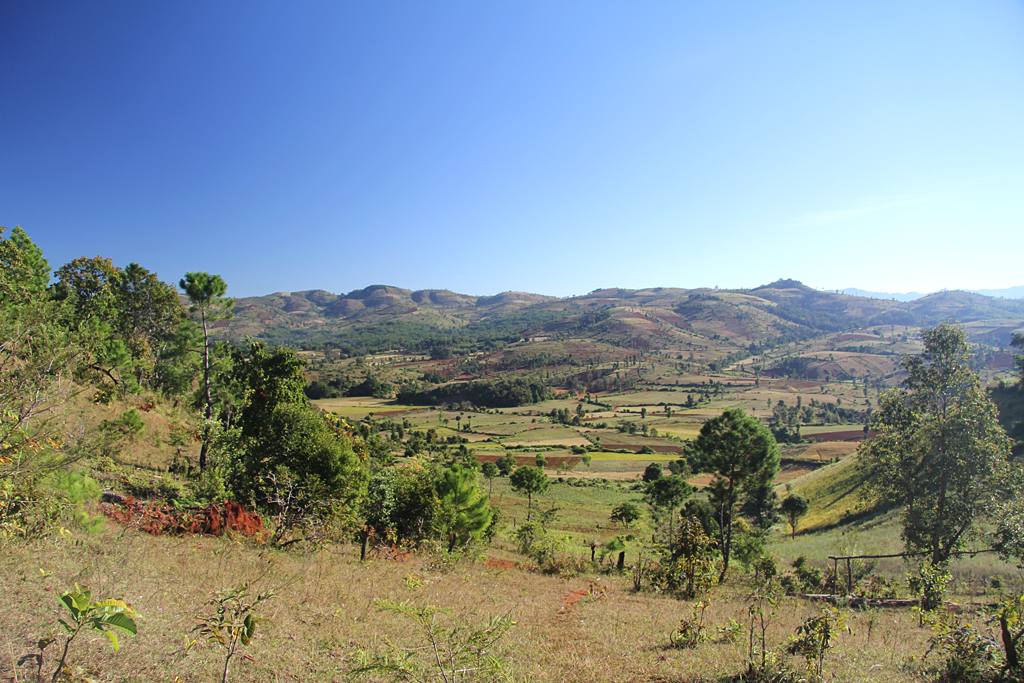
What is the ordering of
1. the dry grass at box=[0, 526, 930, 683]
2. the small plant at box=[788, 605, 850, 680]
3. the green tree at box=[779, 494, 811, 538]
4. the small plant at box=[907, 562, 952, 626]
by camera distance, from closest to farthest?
the dry grass at box=[0, 526, 930, 683] → the small plant at box=[788, 605, 850, 680] → the small plant at box=[907, 562, 952, 626] → the green tree at box=[779, 494, 811, 538]

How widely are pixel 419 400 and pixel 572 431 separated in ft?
164

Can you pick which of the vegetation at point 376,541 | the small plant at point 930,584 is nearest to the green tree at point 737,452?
the vegetation at point 376,541

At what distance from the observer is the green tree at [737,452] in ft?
76.3

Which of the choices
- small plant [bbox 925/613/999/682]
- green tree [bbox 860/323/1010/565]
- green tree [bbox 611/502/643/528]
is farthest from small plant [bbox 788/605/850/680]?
green tree [bbox 611/502/643/528]

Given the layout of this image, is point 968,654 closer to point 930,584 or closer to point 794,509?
point 930,584

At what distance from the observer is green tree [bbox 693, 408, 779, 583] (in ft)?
76.3

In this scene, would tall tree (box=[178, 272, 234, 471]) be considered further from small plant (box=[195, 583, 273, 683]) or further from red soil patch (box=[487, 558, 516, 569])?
small plant (box=[195, 583, 273, 683])

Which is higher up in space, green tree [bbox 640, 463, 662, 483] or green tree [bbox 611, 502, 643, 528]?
green tree [bbox 611, 502, 643, 528]

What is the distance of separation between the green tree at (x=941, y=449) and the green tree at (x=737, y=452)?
13.7 ft

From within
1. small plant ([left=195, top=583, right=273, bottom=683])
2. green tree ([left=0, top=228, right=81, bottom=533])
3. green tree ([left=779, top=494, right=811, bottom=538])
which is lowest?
green tree ([left=779, top=494, right=811, bottom=538])

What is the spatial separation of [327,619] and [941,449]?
74.1ft

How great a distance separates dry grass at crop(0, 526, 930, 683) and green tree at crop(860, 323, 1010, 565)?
1013 centimetres

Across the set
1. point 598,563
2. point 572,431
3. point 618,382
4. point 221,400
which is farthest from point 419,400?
point 598,563

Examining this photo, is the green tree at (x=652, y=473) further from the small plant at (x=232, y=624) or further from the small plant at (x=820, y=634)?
the small plant at (x=232, y=624)
